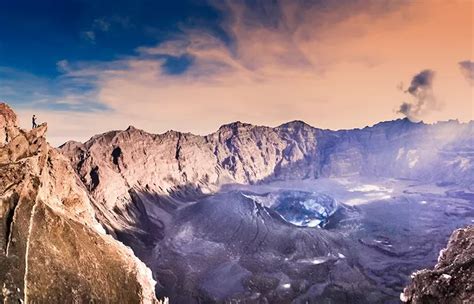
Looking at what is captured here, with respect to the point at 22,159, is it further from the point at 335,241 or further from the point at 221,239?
the point at 335,241

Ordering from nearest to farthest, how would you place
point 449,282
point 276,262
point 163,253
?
point 449,282
point 276,262
point 163,253

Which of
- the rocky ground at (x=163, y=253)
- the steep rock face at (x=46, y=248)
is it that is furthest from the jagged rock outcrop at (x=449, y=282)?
the steep rock face at (x=46, y=248)

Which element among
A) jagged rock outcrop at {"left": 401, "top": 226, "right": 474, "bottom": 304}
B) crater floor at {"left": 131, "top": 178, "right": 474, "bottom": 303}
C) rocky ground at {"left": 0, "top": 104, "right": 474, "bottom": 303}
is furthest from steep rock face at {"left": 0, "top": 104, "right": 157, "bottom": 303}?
crater floor at {"left": 131, "top": 178, "right": 474, "bottom": 303}

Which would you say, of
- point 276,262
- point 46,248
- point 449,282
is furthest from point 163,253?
point 449,282

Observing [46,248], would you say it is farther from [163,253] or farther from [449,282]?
[163,253]

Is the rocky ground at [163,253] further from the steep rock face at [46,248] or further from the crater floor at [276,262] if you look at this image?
the crater floor at [276,262]

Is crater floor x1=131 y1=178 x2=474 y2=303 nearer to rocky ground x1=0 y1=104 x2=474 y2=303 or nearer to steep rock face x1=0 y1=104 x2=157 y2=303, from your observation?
rocky ground x1=0 y1=104 x2=474 y2=303
